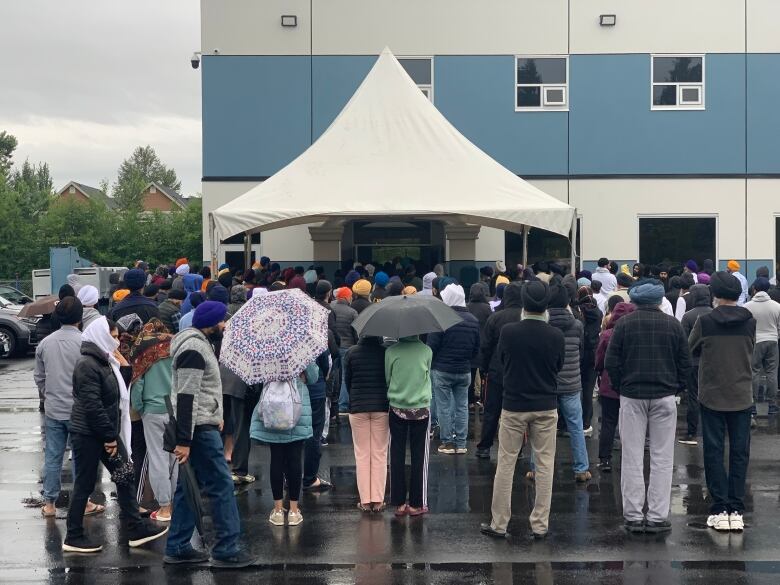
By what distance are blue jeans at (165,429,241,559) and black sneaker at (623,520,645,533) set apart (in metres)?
3.19

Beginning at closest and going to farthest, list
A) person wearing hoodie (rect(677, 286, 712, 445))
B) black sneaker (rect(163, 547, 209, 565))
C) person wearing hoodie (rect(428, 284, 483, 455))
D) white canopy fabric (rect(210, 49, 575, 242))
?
→ 1. black sneaker (rect(163, 547, 209, 565))
2. person wearing hoodie (rect(428, 284, 483, 455))
3. person wearing hoodie (rect(677, 286, 712, 445))
4. white canopy fabric (rect(210, 49, 575, 242))

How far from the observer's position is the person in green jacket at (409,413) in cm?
882

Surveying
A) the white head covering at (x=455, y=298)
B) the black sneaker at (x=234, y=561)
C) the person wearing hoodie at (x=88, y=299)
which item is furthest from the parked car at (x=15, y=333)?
the black sneaker at (x=234, y=561)

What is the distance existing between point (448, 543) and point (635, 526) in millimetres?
1564

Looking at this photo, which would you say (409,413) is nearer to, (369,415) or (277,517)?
(369,415)

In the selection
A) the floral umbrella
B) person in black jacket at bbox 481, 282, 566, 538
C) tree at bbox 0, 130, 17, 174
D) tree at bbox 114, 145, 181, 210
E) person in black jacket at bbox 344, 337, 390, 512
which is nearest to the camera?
person in black jacket at bbox 481, 282, 566, 538

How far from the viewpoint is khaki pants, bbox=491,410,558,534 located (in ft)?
26.8

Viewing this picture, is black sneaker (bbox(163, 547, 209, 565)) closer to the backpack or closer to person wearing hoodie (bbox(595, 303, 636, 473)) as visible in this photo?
the backpack

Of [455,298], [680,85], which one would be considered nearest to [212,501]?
[455,298]

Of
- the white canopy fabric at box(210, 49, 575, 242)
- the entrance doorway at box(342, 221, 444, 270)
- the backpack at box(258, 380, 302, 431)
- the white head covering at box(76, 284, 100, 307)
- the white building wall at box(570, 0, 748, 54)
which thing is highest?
the white building wall at box(570, 0, 748, 54)

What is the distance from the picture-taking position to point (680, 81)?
2267 cm

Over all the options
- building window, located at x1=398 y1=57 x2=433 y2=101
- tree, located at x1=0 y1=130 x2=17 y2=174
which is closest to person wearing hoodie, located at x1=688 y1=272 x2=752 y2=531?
building window, located at x1=398 y1=57 x2=433 y2=101

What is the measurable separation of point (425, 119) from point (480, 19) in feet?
16.8

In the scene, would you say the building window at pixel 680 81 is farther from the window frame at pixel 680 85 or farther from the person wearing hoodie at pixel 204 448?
the person wearing hoodie at pixel 204 448
